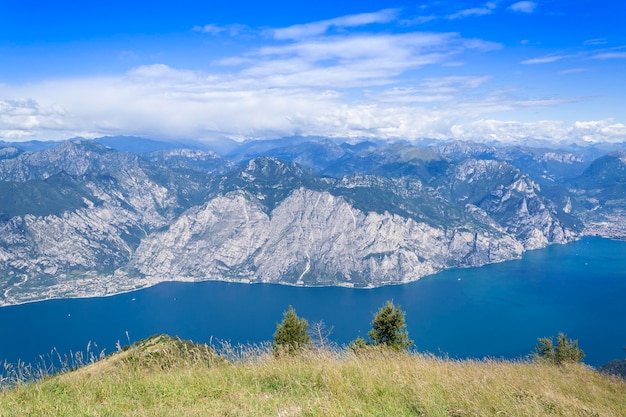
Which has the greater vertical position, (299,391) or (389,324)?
(299,391)

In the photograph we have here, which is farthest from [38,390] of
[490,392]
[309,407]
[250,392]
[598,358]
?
[598,358]

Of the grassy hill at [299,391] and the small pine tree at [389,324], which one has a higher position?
the grassy hill at [299,391]

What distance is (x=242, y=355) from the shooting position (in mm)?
9820

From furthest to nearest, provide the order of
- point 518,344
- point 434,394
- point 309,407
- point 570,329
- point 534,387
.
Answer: point 570,329 → point 518,344 → point 534,387 → point 434,394 → point 309,407

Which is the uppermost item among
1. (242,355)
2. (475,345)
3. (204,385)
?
(204,385)

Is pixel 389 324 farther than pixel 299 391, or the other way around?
pixel 389 324

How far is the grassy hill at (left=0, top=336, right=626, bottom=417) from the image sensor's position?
638cm

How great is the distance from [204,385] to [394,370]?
3860mm

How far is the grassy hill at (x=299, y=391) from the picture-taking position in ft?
20.9

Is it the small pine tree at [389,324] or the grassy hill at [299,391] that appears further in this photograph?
the small pine tree at [389,324]

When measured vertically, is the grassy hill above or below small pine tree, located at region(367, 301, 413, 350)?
above

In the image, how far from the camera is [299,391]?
24.3ft

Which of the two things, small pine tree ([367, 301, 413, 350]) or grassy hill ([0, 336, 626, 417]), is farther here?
small pine tree ([367, 301, 413, 350])

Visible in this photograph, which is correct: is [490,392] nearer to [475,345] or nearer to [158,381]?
[158,381]
